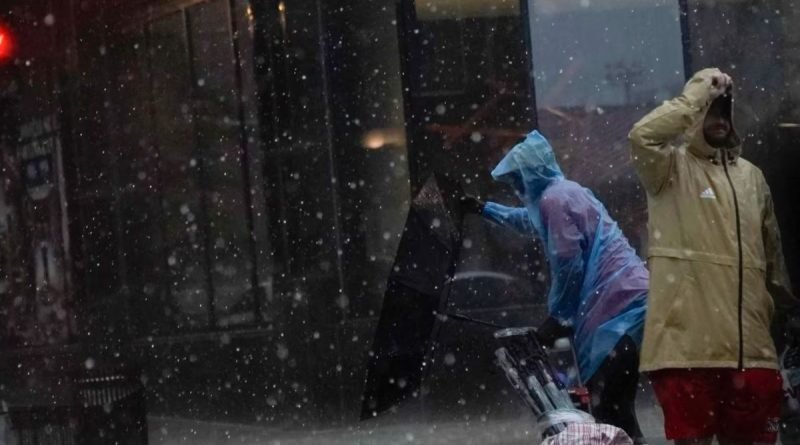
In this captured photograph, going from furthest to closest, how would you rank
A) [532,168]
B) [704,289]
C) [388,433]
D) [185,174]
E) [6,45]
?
[6,45] < [185,174] < [388,433] < [532,168] < [704,289]

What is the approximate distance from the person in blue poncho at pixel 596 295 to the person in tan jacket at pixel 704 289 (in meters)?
0.38

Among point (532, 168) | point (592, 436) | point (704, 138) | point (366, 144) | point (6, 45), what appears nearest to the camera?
point (592, 436)

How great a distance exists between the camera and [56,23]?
423 inches

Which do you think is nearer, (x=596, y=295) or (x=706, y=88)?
(x=706, y=88)

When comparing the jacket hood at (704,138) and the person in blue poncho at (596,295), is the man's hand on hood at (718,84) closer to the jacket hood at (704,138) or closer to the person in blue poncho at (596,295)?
the jacket hood at (704,138)

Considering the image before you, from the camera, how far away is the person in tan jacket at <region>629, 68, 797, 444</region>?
5.27 m

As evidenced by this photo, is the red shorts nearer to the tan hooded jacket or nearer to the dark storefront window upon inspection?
the tan hooded jacket

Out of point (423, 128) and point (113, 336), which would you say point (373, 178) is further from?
point (113, 336)

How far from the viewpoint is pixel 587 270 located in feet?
19.3

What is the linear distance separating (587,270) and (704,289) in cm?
70

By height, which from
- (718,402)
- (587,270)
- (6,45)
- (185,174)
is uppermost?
(6,45)

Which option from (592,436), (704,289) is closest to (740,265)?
(704,289)

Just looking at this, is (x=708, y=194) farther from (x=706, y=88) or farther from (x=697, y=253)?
(x=706, y=88)

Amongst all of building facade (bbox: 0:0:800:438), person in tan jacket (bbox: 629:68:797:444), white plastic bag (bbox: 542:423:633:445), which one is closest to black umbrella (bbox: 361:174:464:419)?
person in tan jacket (bbox: 629:68:797:444)
